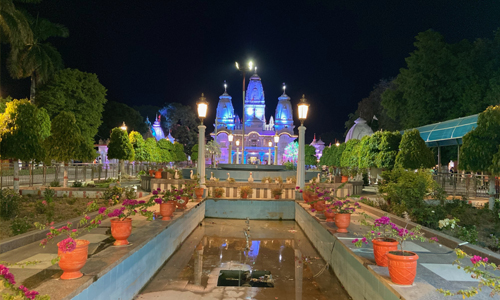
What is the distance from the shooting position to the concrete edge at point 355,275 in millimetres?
4156

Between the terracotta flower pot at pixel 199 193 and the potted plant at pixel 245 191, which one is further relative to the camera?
the potted plant at pixel 245 191

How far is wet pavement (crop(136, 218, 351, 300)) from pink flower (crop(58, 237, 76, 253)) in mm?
1988

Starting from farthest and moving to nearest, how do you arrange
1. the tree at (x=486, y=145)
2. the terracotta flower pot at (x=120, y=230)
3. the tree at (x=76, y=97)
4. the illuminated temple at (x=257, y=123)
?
the illuminated temple at (x=257, y=123)
the tree at (x=76, y=97)
the tree at (x=486, y=145)
the terracotta flower pot at (x=120, y=230)

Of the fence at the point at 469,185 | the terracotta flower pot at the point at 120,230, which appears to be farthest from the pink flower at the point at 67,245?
the fence at the point at 469,185

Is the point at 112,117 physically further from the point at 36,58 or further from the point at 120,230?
the point at 120,230

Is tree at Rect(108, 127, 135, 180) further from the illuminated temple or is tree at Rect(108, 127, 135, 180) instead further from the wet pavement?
the illuminated temple

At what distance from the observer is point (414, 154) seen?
19219 millimetres

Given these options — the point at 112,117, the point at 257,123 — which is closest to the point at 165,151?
the point at 112,117

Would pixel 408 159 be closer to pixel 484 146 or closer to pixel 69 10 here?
pixel 484 146

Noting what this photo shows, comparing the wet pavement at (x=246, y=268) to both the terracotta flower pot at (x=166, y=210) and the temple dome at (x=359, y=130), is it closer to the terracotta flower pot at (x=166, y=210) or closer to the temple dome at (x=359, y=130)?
the terracotta flower pot at (x=166, y=210)

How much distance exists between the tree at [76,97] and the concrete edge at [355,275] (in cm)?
3315

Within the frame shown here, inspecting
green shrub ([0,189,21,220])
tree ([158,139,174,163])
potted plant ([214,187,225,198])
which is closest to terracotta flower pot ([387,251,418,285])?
green shrub ([0,189,21,220])

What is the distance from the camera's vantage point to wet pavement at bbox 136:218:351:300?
18.9 feet

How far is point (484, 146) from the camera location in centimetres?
1141
